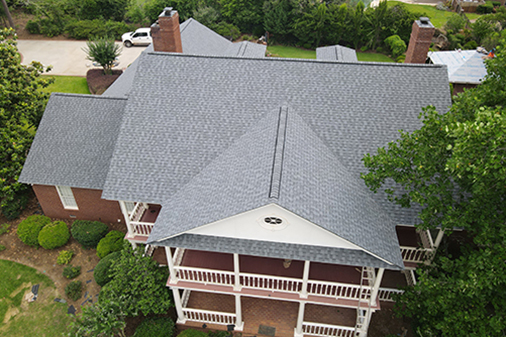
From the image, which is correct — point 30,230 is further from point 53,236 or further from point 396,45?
point 396,45

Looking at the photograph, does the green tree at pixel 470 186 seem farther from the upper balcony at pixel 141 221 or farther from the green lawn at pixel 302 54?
the green lawn at pixel 302 54

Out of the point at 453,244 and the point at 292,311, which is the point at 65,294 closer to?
the point at 292,311

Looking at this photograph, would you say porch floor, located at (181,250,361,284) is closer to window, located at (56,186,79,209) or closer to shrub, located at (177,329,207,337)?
shrub, located at (177,329,207,337)

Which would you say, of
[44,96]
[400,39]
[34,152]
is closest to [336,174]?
[34,152]

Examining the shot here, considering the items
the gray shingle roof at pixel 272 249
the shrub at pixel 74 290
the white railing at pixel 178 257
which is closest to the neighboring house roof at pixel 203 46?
the shrub at pixel 74 290

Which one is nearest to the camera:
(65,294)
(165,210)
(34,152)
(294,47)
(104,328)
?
(104,328)

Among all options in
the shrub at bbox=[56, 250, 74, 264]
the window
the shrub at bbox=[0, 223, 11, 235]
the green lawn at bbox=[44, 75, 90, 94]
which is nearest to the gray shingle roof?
the shrub at bbox=[56, 250, 74, 264]
